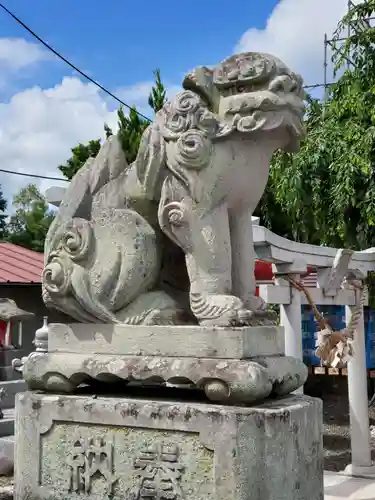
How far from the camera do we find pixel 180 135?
2.94m

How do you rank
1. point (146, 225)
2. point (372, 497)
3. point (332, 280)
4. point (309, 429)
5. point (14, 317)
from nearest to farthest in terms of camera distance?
point (309, 429), point (146, 225), point (372, 497), point (332, 280), point (14, 317)

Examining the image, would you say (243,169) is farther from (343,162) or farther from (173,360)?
(343,162)

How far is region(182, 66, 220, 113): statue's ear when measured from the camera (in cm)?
297

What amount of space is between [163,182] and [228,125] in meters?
0.41

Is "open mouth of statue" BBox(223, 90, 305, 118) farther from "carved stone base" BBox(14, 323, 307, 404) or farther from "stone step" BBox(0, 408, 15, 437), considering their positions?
"stone step" BBox(0, 408, 15, 437)

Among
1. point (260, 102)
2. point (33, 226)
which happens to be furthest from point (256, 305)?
point (33, 226)

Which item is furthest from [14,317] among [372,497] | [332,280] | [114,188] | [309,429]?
[309,429]

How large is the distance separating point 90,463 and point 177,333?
2.37 feet

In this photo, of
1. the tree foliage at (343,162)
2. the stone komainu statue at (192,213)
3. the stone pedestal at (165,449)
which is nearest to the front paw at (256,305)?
the stone komainu statue at (192,213)

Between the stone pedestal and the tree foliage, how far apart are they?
6.24 meters

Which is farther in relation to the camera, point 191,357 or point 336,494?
point 336,494

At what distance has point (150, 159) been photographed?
9.87ft

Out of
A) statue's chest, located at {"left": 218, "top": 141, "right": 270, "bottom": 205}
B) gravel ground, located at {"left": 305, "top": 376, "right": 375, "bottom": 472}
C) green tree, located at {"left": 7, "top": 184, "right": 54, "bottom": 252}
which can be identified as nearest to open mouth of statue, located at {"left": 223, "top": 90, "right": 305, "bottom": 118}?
statue's chest, located at {"left": 218, "top": 141, "right": 270, "bottom": 205}

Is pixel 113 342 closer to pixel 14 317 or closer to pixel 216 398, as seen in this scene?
pixel 216 398
